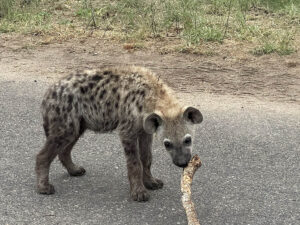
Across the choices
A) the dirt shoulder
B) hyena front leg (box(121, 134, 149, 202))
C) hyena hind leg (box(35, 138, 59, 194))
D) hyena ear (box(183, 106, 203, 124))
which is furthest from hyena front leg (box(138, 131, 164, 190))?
the dirt shoulder

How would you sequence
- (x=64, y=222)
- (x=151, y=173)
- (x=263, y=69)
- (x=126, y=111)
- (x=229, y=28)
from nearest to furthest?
(x=64, y=222), (x=126, y=111), (x=151, y=173), (x=263, y=69), (x=229, y=28)

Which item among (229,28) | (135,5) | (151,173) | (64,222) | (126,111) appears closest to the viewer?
(64,222)

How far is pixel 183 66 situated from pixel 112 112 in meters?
2.53

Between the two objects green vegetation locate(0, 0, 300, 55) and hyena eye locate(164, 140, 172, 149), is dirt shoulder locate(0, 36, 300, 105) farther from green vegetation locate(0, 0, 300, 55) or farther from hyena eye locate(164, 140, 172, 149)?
hyena eye locate(164, 140, 172, 149)

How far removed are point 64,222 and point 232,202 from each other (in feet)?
3.66

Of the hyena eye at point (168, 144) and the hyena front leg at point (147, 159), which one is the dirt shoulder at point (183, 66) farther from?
the hyena eye at point (168, 144)

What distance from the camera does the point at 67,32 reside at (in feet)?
25.6

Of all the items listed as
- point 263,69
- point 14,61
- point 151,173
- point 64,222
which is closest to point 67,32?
point 14,61

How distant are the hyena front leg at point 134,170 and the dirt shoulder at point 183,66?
2.04 meters

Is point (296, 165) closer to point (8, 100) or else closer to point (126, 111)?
point (126, 111)

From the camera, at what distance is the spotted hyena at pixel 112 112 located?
4152mm

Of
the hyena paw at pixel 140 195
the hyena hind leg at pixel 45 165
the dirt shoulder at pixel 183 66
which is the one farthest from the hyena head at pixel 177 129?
the dirt shoulder at pixel 183 66

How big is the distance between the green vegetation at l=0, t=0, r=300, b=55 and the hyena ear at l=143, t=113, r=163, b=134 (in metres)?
3.20

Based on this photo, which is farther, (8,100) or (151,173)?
(8,100)
